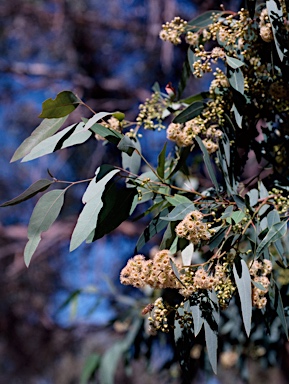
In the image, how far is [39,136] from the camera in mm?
834

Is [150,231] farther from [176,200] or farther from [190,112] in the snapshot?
[190,112]

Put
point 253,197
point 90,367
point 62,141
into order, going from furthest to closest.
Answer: point 90,367
point 253,197
point 62,141

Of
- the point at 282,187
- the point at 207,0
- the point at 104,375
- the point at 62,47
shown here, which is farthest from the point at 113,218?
the point at 62,47

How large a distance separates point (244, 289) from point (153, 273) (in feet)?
0.45

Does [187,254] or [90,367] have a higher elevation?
[187,254]

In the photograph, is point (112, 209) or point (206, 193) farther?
point (206, 193)

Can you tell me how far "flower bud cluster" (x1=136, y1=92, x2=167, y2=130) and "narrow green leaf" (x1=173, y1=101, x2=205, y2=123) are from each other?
70 mm

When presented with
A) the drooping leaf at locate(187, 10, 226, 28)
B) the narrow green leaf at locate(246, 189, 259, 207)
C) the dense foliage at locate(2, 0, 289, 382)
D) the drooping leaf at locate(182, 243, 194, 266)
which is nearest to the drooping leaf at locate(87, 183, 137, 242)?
the dense foliage at locate(2, 0, 289, 382)

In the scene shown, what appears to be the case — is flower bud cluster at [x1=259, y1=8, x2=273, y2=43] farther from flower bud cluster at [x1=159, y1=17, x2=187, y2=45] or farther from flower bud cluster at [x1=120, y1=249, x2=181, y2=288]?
flower bud cluster at [x1=120, y1=249, x2=181, y2=288]

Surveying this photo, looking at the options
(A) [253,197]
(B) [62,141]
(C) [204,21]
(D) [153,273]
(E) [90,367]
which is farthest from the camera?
(E) [90,367]

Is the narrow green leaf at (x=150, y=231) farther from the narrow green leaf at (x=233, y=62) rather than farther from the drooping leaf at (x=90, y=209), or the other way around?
the narrow green leaf at (x=233, y=62)

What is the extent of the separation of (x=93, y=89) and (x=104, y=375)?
236cm

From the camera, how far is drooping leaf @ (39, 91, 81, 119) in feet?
2.51

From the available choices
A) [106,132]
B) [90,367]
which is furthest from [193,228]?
[90,367]
